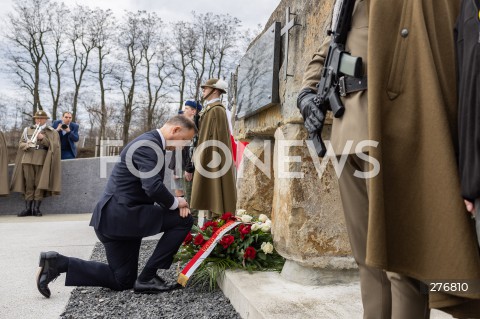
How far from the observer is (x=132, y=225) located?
9.71ft

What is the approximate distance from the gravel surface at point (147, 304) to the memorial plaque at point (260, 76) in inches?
58.5

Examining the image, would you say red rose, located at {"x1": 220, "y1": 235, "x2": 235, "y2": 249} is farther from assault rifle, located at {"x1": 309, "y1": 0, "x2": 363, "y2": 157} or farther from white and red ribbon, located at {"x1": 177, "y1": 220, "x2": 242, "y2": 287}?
assault rifle, located at {"x1": 309, "y1": 0, "x2": 363, "y2": 157}

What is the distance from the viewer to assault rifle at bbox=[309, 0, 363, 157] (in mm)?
1447

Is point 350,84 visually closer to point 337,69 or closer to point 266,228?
point 337,69

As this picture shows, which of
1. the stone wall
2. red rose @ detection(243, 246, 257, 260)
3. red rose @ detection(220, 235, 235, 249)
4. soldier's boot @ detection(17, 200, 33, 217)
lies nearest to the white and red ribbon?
red rose @ detection(220, 235, 235, 249)

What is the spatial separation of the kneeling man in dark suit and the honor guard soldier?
487 cm

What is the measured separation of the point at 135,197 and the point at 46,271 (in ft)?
2.46

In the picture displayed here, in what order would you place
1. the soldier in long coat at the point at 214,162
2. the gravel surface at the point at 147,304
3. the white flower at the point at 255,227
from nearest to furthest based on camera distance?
the gravel surface at the point at 147,304 < the white flower at the point at 255,227 < the soldier in long coat at the point at 214,162

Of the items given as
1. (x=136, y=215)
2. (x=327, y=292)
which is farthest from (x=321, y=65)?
(x=136, y=215)

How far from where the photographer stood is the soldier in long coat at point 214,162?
15.6 feet

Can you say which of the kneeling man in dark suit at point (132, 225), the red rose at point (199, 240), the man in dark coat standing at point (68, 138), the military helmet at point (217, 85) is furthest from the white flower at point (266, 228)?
the man in dark coat standing at point (68, 138)

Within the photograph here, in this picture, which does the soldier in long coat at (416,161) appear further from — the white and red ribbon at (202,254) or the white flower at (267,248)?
the white and red ribbon at (202,254)

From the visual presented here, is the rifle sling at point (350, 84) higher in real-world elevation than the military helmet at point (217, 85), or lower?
lower

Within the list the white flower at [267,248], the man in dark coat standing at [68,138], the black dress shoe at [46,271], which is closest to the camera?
the black dress shoe at [46,271]
